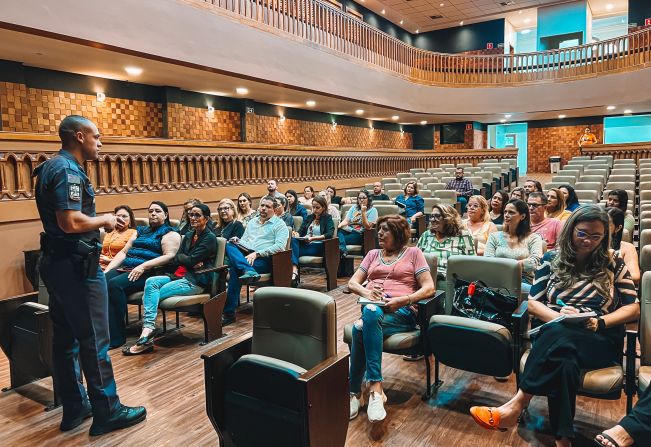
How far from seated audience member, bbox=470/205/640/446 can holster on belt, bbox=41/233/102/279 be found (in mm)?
1953

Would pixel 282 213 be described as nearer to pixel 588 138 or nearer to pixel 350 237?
pixel 350 237

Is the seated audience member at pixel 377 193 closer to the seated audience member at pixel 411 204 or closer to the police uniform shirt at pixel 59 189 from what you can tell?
the seated audience member at pixel 411 204

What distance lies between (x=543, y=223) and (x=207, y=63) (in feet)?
18.4

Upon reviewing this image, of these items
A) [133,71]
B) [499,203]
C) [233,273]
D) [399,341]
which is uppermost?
[133,71]

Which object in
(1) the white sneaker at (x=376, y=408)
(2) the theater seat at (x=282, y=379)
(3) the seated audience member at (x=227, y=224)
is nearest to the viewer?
(2) the theater seat at (x=282, y=379)

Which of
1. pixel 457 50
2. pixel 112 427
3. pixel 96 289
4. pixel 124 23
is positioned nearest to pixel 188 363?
pixel 112 427

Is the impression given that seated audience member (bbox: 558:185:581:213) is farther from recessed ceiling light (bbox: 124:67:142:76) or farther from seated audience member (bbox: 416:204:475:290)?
recessed ceiling light (bbox: 124:67:142:76)

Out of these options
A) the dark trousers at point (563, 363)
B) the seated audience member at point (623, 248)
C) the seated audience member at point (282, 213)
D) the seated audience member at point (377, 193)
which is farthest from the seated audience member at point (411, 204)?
the dark trousers at point (563, 363)

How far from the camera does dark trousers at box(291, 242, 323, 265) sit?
5.16m

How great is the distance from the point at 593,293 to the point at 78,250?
2480 mm

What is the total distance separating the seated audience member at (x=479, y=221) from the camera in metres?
3.99

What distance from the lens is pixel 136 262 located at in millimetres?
3834

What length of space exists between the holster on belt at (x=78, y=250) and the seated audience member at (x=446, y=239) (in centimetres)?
227

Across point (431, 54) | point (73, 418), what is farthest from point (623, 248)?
point (431, 54)
